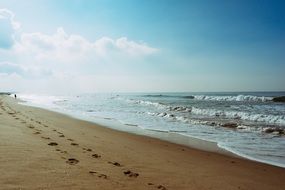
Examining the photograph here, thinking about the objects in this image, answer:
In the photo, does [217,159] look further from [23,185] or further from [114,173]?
[23,185]

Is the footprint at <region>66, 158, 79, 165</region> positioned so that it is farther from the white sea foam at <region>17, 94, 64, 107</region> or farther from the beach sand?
the white sea foam at <region>17, 94, 64, 107</region>

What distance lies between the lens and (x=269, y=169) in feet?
25.3

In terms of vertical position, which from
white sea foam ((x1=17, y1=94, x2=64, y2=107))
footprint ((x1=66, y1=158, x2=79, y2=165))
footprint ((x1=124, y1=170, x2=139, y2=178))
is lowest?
white sea foam ((x1=17, y1=94, x2=64, y2=107))

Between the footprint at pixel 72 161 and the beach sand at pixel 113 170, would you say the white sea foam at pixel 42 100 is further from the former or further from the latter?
the footprint at pixel 72 161

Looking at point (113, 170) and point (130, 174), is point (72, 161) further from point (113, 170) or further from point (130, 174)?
point (130, 174)

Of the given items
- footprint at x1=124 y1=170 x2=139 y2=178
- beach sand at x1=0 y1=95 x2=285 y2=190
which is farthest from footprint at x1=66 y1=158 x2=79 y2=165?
footprint at x1=124 y1=170 x2=139 y2=178

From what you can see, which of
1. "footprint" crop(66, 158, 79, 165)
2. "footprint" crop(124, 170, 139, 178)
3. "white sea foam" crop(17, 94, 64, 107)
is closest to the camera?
"footprint" crop(124, 170, 139, 178)

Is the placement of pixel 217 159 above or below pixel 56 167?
below

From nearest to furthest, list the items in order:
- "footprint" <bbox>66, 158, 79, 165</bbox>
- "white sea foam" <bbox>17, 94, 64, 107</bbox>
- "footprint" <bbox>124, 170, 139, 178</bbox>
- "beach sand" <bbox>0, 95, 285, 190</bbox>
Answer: "beach sand" <bbox>0, 95, 285, 190</bbox> → "footprint" <bbox>124, 170, 139, 178</bbox> → "footprint" <bbox>66, 158, 79, 165</bbox> → "white sea foam" <bbox>17, 94, 64, 107</bbox>

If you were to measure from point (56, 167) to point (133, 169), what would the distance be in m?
1.67

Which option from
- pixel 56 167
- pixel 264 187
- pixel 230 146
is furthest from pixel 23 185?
pixel 230 146

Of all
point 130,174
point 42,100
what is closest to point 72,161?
point 130,174

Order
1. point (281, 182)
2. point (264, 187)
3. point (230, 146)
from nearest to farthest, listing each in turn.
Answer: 1. point (264, 187)
2. point (281, 182)
3. point (230, 146)

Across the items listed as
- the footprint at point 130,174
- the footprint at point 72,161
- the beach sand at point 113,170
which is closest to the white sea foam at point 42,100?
the beach sand at point 113,170
